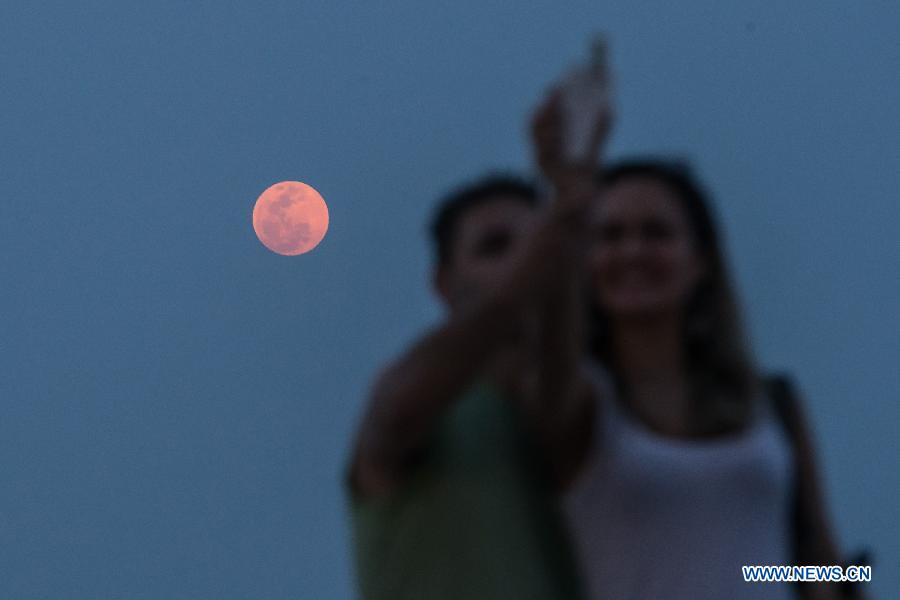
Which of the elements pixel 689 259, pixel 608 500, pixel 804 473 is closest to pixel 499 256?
pixel 689 259

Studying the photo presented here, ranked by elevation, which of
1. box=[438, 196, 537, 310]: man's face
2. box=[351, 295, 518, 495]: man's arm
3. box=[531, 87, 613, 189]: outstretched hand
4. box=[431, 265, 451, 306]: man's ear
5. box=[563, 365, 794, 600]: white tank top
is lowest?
box=[563, 365, 794, 600]: white tank top

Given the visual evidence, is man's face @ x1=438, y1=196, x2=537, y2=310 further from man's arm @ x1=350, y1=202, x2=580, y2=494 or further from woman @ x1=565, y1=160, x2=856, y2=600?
man's arm @ x1=350, y1=202, x2=580, y2=494

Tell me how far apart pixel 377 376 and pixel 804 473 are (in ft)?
3.02

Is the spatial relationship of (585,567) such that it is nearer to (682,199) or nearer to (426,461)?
(426,461)

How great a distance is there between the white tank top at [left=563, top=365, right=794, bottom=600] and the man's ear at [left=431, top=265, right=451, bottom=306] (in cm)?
53

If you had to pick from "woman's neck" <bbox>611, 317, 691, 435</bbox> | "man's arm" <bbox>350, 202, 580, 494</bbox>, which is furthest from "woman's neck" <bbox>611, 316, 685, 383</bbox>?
"man's arm" <bbox>350, 202, 580, 494</bbox>

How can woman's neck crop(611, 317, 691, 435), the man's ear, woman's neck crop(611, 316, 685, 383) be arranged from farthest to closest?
the man's ear, woman's neck crop(611, 316, 685, 383), woman's neck crop(611, 317, 691, 435)

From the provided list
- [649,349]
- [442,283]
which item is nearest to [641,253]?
[649,349]

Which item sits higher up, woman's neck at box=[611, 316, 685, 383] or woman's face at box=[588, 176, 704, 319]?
woman's face at box=[588, 176, 704, 319]

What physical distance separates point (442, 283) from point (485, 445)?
0.58 m

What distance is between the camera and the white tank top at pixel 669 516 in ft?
6.49

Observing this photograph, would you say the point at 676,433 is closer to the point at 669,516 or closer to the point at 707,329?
the point at 669,516

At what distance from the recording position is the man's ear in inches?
97.4

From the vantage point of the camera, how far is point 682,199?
2492 millimetres
